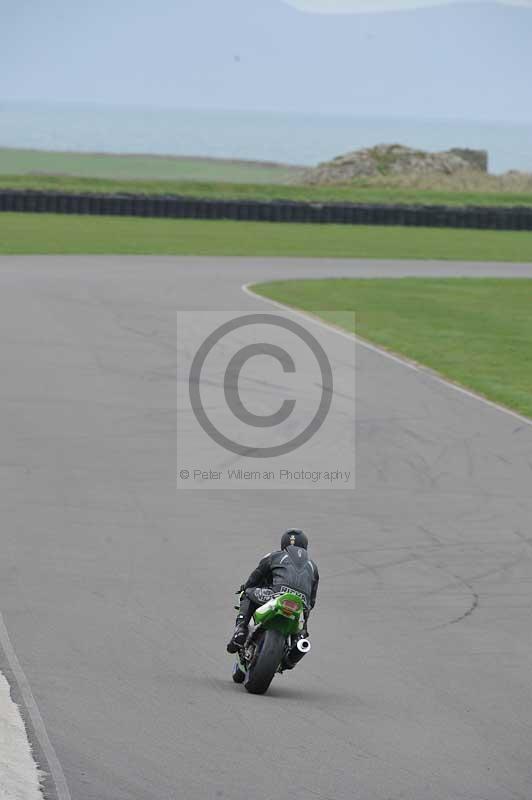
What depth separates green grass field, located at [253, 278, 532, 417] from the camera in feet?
67.1

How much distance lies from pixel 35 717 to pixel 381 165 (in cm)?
6511

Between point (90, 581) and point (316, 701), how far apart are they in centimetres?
276

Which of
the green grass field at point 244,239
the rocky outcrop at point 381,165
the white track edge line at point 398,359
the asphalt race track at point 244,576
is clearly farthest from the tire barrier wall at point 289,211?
the asphalt race track at point 244,576

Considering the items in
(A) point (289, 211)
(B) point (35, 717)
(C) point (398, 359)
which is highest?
(B) point (35, 717)

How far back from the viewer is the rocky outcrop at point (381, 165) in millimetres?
69000

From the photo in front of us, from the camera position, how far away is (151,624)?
9.27 m

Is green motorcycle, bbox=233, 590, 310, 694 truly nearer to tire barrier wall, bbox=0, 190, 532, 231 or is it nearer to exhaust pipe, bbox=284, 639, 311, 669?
exhaust pipe, bbox=284, 639, 311, 669

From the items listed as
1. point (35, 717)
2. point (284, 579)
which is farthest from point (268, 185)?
point (35, 717)

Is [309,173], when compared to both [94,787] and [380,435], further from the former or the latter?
[94,787]

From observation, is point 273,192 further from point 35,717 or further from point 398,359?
point 35,717

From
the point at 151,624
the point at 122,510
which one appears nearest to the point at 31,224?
the point at 122,510

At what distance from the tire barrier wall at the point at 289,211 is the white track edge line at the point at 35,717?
1485 inches

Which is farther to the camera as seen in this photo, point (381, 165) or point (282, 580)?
point (381, 165)

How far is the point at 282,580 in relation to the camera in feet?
25.8
